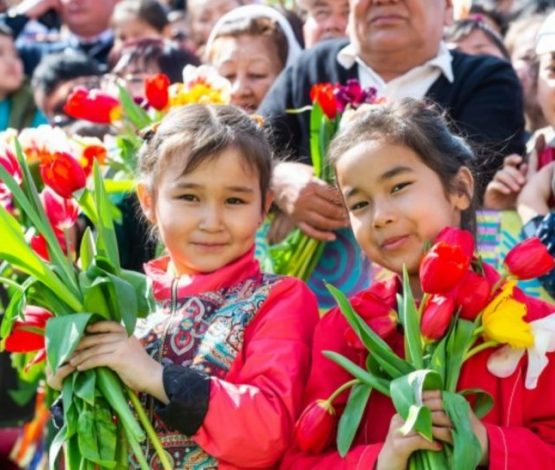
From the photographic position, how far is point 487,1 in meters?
6.61

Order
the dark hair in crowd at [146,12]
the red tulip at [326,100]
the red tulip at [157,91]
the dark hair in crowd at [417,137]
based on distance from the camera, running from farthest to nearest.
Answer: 1. the dark hair in crowd at [146,12]
2. the red tulip at [157,91]
3. the red tulip at [326,100]
4. the dark hair in crowd at [417,137]

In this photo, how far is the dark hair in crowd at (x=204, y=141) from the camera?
127 inches

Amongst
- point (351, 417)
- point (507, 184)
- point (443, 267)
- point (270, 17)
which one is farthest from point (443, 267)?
point (270, 17)

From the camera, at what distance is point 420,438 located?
2.76 m

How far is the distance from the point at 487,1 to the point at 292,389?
396 centimetres

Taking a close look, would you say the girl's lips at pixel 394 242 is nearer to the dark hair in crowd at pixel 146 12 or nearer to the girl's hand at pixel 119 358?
the girl's hand at pixel 119 358

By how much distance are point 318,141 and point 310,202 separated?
0.16m

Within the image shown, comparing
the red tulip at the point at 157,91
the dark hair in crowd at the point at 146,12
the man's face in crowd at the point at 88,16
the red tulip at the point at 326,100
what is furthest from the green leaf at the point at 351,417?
the man's face in crowd at the point at 88,16

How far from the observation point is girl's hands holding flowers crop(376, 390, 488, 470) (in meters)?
2.75

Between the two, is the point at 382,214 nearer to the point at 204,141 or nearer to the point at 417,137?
the point at 417,137

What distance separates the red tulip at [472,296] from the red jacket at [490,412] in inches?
5.0

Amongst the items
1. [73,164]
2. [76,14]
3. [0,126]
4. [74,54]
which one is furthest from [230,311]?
[76,14]

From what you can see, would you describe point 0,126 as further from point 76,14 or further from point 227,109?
point 227,109

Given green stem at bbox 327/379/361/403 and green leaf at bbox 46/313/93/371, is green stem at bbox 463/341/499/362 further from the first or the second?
green leaf at bbox 46/313/93/371
